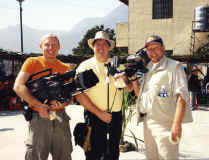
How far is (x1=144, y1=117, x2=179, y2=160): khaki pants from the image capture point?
243 centimetres

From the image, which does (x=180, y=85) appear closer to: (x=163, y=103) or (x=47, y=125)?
(x=163, y=103)

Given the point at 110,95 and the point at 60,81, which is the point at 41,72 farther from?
the point at 110,95

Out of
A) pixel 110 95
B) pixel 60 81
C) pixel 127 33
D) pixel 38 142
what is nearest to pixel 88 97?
pixel 110 95

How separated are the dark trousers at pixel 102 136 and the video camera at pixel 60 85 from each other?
64 cm

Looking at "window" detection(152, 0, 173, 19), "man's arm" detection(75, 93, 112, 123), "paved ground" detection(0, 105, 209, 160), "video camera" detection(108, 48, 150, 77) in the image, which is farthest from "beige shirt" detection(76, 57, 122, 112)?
"window" detection(152, 0, 173, 19)

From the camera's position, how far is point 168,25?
61.3 ft

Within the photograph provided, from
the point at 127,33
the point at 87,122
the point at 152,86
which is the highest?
the point at 127,33

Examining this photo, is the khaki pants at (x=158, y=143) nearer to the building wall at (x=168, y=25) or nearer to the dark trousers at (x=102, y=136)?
the dark trousers at (x=102, y=136)

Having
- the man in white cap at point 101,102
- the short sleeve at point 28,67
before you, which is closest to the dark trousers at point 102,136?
the man in white cap at point 101,102

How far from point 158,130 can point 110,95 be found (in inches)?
26.8

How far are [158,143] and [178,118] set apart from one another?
0.34 m

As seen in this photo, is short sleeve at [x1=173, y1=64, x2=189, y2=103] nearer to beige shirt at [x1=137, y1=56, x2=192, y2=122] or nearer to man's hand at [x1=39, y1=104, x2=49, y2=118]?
beige shirt at [x1=137, y1=56, x2=192, y2=122]

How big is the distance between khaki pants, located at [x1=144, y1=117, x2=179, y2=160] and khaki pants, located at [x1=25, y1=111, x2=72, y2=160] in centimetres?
89

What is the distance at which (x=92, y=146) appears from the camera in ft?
9.32
